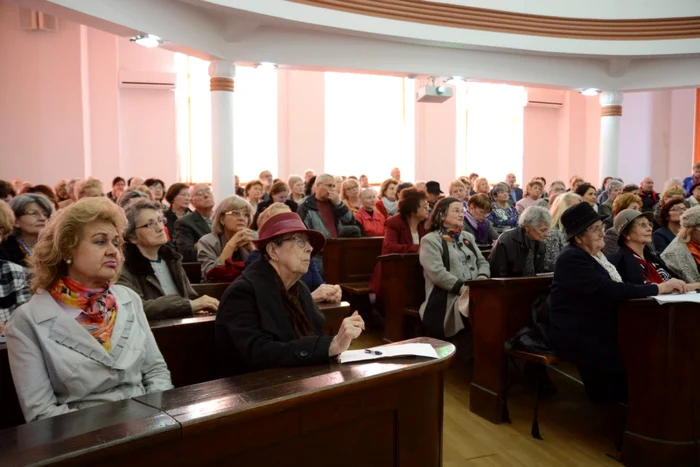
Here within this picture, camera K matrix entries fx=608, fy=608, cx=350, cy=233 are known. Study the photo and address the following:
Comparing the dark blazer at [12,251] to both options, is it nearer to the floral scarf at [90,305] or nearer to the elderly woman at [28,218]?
the elderly woman at [28,218]

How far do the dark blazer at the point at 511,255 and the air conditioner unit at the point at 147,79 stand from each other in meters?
8.26

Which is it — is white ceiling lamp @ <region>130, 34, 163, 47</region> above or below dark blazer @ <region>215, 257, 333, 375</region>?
above

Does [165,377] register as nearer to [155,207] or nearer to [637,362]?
[155,207]

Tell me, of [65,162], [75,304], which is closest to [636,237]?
[75,304]

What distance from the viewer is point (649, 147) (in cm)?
1388

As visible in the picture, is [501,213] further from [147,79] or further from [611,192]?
[147,79]

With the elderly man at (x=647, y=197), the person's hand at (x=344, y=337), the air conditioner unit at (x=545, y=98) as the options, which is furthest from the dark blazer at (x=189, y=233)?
the air conditioner unit at (x=545, y=98)

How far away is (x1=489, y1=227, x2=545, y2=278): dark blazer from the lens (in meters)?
4.36

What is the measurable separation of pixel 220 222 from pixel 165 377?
207cm

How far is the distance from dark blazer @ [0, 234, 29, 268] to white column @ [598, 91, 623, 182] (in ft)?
31.2

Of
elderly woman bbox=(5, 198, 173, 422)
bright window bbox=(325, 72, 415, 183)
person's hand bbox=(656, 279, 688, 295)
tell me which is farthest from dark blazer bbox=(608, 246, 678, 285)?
bright window bbox=(325, 72, 415, 183)

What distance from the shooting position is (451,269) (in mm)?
4398

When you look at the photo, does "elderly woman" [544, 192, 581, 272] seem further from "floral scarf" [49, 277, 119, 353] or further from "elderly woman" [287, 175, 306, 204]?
"elderly woman" [287, 175, 306, 204]

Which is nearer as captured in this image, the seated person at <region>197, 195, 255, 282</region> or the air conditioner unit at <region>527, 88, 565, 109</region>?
the seated person at <region>197, 195, 255, 282</region>
